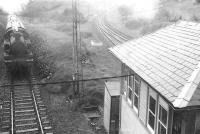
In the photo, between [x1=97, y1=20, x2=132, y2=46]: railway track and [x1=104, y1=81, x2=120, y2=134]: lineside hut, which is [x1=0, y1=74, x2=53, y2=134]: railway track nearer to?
[x1=104, y1=81, x2=120, y2=134]: lineside hut

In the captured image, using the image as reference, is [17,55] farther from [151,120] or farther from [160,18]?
[160,18]

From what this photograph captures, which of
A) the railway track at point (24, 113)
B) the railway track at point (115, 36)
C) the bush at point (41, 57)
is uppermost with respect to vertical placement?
the railway track at point (115, 36)

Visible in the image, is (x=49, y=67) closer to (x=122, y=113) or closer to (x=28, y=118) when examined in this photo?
(x=28, y=118)

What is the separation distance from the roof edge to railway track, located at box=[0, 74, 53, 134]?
9180 mm

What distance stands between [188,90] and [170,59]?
2446 millimetres

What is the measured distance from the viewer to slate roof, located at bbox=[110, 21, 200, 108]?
22.6 feet

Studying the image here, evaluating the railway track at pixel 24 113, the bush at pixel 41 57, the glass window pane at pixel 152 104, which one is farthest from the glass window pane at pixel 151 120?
the bush at pixel 41 57

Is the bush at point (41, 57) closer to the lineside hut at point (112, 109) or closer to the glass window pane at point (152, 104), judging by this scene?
the lineside hut at point (112, 109)

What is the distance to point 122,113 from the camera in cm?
1347

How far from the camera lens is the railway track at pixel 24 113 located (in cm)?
1447

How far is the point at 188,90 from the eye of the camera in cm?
665

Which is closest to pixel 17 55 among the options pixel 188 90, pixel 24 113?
pixel 24 113

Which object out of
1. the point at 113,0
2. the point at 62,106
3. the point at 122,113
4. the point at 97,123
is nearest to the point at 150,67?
the point at 122,113

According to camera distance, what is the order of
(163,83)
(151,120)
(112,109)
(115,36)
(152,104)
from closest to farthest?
(163,83)
(152,104)
(151,120)
(112,109)
(115,36)
